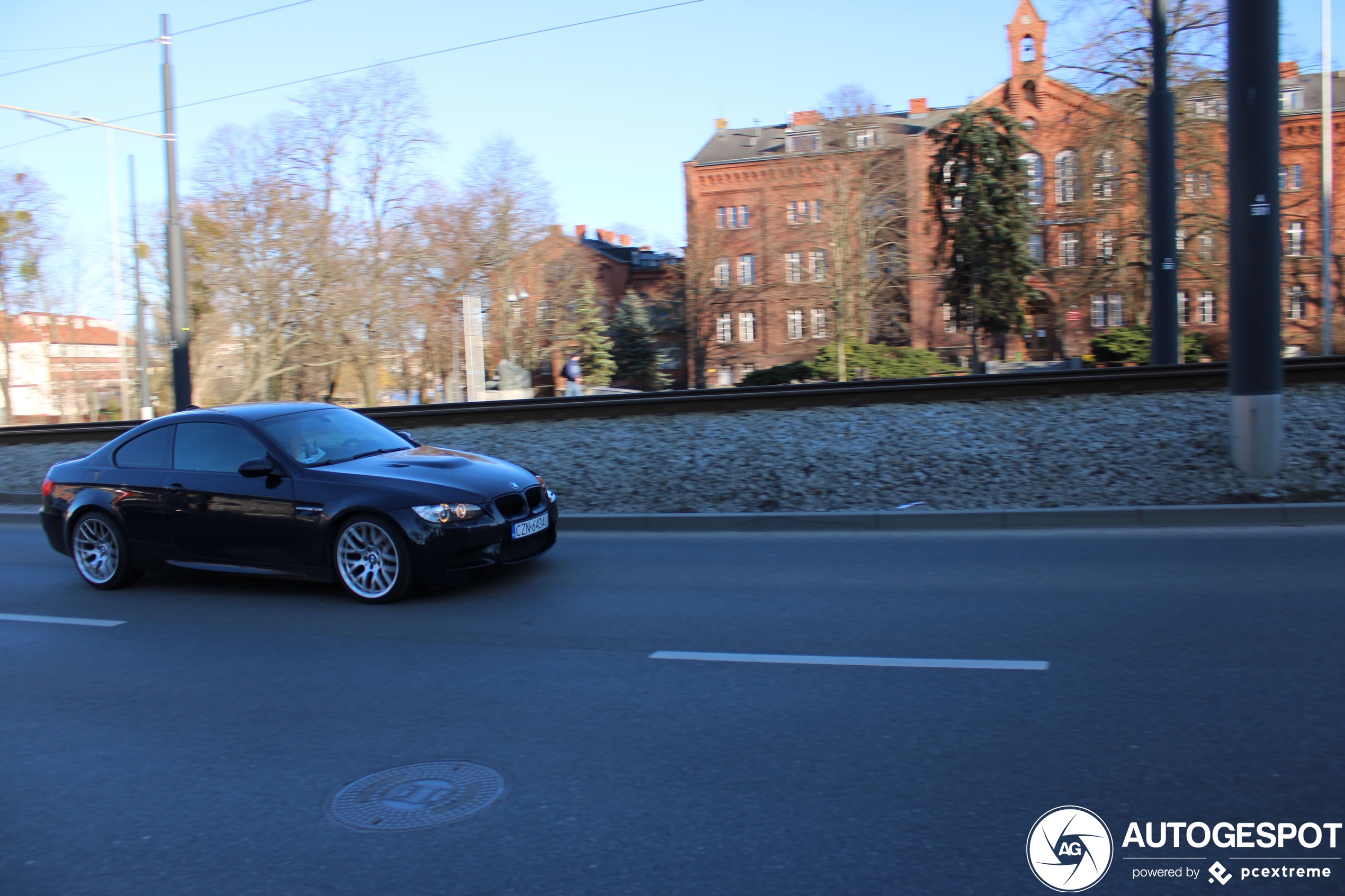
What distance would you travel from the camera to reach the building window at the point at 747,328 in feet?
205

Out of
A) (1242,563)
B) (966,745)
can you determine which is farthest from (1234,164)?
(966,745)

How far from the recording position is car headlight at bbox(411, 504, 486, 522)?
7.02 metres

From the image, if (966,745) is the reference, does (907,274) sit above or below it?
above

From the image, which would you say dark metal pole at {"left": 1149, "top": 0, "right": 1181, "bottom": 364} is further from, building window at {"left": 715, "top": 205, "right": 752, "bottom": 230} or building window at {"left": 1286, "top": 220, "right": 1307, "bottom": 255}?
building window at {"left": 715, "top": 205, "right": 752, "bottom": 230}

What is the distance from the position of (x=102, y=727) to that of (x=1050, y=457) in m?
A: 9.04

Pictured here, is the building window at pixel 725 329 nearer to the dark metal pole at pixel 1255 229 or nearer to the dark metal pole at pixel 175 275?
the dark metal pole at pixel 175 275

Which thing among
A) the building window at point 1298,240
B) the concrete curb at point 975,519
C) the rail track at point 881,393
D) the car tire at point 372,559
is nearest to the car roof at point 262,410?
the car tire at point 372,559

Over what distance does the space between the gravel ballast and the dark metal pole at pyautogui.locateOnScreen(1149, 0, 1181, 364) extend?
234 cm

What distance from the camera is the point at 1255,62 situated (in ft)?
31.4

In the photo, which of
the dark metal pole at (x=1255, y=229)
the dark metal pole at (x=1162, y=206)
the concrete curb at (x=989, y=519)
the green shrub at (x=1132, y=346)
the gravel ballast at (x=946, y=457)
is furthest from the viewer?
the green shrub at (x=1132, y=346)

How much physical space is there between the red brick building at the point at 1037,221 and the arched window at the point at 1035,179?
0.78 ft

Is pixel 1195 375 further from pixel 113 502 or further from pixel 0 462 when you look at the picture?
pixel 0 462

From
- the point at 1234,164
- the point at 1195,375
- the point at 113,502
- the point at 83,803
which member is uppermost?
the point at 1234,164

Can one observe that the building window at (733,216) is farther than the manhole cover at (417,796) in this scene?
Yes
